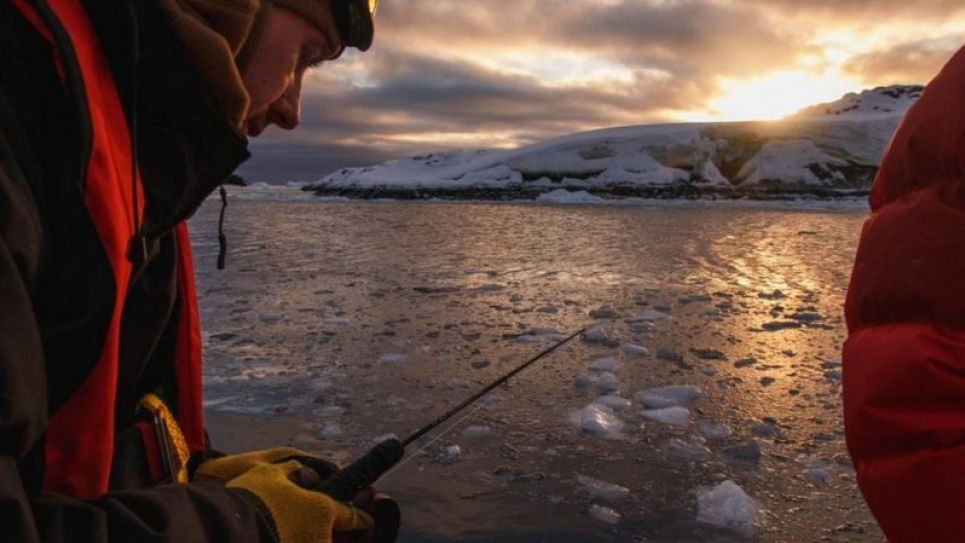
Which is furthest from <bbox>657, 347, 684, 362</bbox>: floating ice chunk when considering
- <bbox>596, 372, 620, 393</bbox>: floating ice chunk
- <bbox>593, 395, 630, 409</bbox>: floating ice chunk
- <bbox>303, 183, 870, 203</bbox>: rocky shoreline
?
<bbox>303, 183, 870, 203</bbox>: rocky shoreline

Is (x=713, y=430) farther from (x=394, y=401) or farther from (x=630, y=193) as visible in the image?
(x=630, y=193)

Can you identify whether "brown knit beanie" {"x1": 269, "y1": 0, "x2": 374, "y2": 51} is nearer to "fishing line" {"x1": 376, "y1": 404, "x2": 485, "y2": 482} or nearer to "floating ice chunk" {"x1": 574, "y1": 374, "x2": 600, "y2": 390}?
"fishing line" {"x1": 376, "y1": 404, "x2": 485, "y2": 482}

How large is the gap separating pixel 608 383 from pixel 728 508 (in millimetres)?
1615

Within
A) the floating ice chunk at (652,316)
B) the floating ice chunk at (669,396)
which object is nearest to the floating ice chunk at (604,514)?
the floating ice chunk at (669,396)

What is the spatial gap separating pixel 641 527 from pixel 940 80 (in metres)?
1.83

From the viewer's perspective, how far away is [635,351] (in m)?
5.03

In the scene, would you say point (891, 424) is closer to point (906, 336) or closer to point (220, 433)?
point (906, 336)

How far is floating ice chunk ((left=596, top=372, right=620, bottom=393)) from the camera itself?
13.6ft

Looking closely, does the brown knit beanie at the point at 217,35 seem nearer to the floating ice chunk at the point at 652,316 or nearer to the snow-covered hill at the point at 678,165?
the floating ice chunk at the point at 652,316

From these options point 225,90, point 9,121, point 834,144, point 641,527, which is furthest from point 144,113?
point 834,144

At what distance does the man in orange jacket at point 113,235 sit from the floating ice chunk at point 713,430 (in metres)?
2.48

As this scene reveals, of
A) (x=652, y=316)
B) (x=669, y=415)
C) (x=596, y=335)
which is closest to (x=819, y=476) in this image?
(x=669, y=415)

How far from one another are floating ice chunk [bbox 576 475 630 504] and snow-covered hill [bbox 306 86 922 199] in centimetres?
4039

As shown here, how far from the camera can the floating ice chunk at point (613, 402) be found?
3.86m
